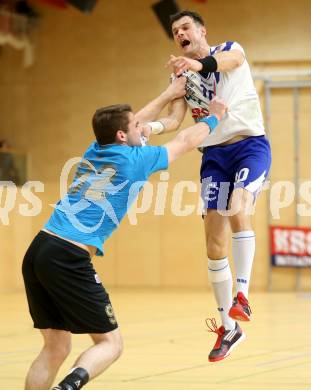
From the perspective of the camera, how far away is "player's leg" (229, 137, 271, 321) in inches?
278

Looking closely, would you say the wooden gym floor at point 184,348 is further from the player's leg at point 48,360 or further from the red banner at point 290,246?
the red banner at point 290,246

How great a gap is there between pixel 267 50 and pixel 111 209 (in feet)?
40.7

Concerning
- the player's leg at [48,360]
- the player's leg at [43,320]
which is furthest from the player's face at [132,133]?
the player's leg at [48,360]

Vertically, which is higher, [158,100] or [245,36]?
[245,36]

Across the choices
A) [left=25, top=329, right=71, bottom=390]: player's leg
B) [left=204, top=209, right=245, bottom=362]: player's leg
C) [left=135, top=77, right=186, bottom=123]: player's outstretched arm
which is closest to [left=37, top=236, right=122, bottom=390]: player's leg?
[left=25, top=329, right=71, bottom=390]: player's leg

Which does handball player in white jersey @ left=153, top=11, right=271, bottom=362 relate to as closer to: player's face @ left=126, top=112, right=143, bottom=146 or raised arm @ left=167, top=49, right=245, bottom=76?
raised arm @ left=167, top=49, right=245, bottom=76

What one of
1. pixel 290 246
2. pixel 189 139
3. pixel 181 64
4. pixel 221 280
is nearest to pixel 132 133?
pixel 189 139

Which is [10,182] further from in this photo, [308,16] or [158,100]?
[158,100]

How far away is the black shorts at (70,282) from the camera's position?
580 cm

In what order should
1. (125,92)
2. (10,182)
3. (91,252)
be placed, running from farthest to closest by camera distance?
1. (125,92)
2. (10,182)
3. (91,252)

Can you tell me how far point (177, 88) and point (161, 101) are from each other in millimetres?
185

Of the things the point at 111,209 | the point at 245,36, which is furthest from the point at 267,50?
the point at 111,209

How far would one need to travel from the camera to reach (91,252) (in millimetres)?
5996

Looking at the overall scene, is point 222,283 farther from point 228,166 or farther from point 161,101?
point 161,101
